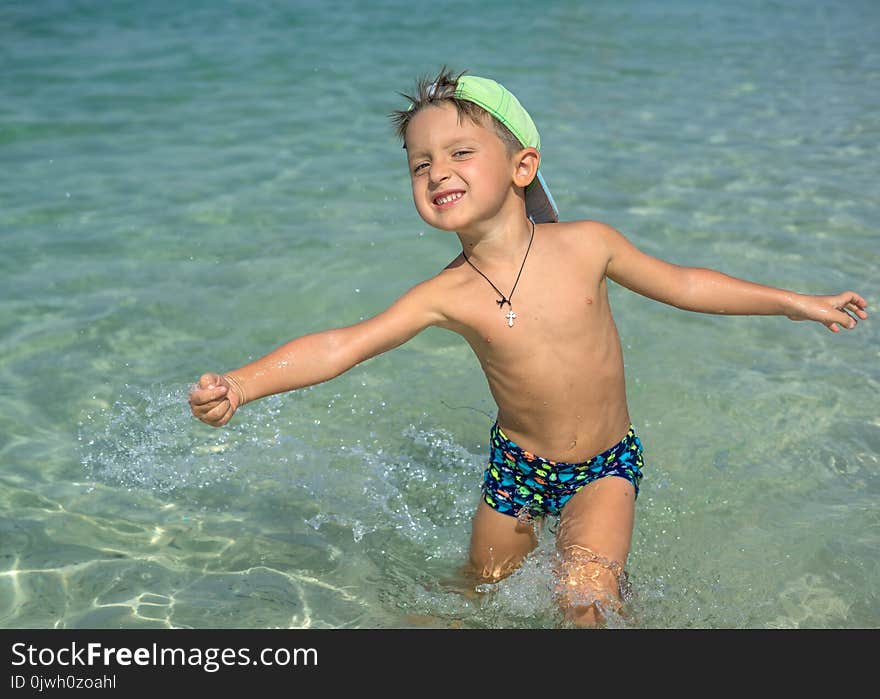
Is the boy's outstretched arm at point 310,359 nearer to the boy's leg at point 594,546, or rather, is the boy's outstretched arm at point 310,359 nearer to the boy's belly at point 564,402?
the boy's belly at point 564,402

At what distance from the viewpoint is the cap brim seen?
3268 mm

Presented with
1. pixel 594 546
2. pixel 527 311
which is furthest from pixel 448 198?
pixel 594 546

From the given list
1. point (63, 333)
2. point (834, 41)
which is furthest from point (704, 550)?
point (834, 41)

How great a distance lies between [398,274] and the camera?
5461mm

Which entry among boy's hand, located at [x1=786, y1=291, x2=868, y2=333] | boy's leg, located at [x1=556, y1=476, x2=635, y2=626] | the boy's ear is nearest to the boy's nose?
the boy's ear

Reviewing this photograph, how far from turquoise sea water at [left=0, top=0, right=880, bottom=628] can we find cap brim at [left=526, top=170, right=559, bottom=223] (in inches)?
44.2

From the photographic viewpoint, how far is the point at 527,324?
3096mm

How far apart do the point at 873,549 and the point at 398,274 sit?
284 cm

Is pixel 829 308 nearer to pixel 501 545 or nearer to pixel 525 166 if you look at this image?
pixel 525 166

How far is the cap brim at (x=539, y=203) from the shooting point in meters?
3.27

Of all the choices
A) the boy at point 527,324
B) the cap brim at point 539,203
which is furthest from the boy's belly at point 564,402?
the cap brim at point 539,203

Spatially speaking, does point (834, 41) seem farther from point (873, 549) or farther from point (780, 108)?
point (873, 549)

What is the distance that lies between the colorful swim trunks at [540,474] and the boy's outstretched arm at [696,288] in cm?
47

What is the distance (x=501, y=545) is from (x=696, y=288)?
104cm
